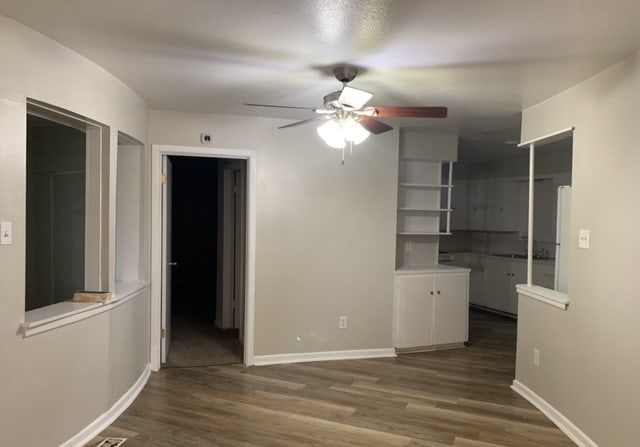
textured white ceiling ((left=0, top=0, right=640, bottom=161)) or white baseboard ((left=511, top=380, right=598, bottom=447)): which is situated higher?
textured white ceiling ((left=0, top=0, right=640, bottom=161))

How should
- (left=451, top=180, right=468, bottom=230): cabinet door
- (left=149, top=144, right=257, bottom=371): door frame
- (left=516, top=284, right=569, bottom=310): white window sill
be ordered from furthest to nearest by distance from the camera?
(left=451, top=180, right=468, bottom=230): cabinet door → (left=149, top=144, right=257, bottom=371): door frame → (left=516, top=284, right=569, bottom=310): white window sill

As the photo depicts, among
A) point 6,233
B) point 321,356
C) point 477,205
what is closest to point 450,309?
point 321,356

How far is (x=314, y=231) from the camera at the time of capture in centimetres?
421

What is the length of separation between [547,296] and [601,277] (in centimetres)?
64

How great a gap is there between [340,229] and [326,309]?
805mm

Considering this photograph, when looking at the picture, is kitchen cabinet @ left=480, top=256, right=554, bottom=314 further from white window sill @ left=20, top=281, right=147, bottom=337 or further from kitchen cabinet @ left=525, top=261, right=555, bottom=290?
white window sill @ left=20, top=281, right=147, bottom=337

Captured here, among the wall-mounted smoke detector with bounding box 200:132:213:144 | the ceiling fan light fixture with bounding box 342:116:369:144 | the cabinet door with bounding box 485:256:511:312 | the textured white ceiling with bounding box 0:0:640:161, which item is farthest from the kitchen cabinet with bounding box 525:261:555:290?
the wall-mounted smoke detector with bounding box 200:132:213:144

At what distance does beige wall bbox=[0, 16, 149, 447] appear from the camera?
2.10 meters

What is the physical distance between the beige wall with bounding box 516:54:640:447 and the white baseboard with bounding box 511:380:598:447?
0.04 m

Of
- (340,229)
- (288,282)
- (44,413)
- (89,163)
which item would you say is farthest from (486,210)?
(44,413)

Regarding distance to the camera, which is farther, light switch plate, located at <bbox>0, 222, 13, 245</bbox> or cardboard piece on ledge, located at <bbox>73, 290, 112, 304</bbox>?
cardboard piece on ledge, located at <bbox>73, 290, 112, 304</bbox>

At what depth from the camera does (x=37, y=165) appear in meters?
3.87

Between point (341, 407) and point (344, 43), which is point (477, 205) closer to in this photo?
point (341, 407)

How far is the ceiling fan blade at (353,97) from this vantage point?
2380mm
